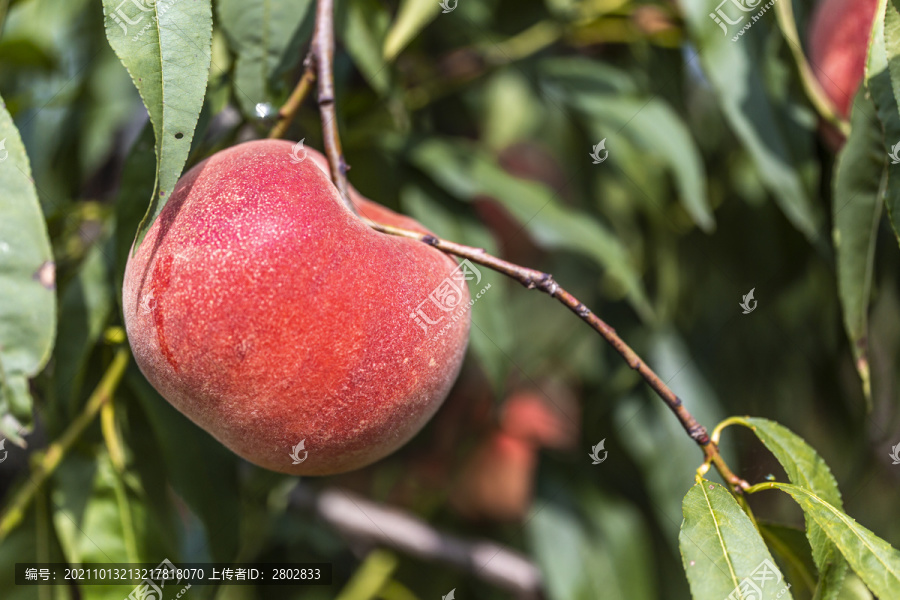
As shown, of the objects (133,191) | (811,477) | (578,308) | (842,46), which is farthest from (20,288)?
(842,46)

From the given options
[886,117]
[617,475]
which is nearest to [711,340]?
[617,475]

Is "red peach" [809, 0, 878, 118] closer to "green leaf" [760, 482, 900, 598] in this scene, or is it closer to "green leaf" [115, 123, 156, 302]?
"green leaf" [760, 482, 900, 598]

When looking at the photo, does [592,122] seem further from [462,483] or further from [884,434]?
[462,483]

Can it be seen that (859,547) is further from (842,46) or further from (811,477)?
(842,46)

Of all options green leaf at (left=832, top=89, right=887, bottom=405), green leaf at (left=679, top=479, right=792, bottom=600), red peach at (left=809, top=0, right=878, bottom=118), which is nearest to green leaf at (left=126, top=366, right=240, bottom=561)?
green leaf at (left=679, top=479, right=792, bottom=600)

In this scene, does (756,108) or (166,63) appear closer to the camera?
(166,63)

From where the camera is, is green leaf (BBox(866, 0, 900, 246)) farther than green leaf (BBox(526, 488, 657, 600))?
No

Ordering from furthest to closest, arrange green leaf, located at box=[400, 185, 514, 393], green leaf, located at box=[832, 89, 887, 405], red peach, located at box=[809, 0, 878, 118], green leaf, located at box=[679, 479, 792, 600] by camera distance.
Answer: green leaf, located at box=[400, 185, 514, 393] < red peach, located at box=[809, 0, 878, 118] < green leaf, located at box=[832, 89, 887, 405] < green leaf, located at box=[679, 479, 792, 600]
